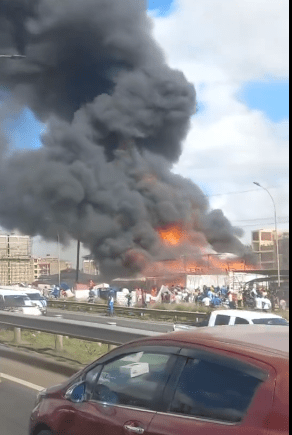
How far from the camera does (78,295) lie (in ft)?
122

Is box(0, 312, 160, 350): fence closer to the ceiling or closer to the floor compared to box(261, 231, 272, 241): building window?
closer to the floor

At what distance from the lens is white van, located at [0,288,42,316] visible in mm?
18266

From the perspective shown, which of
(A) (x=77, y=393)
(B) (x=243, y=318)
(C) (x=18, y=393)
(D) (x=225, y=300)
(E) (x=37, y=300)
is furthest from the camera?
(D) (x=225, y=300)

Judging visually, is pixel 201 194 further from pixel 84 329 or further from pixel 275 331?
pixel 275 331

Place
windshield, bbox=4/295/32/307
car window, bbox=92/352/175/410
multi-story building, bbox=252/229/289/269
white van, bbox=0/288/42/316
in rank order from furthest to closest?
multi-story building, bbox=252/229/289/269, windshield, bbox=4/295/32/307, white van, bbox=0/288/42/316, car window, bbox=92/352/175/410

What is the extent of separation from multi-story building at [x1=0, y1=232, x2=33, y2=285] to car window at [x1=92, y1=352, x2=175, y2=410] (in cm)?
5374

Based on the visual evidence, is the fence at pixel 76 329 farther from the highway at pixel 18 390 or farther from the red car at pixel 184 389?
the red car at pixel 184 389

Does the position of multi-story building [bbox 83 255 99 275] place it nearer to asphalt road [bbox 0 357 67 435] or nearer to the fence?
the fence

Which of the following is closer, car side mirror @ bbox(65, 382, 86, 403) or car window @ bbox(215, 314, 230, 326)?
car side mirror @ bbox(65, 382, 86, 403)

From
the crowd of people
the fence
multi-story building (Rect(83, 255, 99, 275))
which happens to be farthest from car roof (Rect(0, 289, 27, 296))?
multi-story building (Rect(83, 255, 99, 275))

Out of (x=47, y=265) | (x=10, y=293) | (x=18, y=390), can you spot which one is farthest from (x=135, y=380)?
(x=47, y=265)

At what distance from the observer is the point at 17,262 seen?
2408 inches

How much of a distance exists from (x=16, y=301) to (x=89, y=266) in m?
45.6

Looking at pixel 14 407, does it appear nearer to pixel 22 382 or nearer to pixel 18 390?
pixel 18 390
